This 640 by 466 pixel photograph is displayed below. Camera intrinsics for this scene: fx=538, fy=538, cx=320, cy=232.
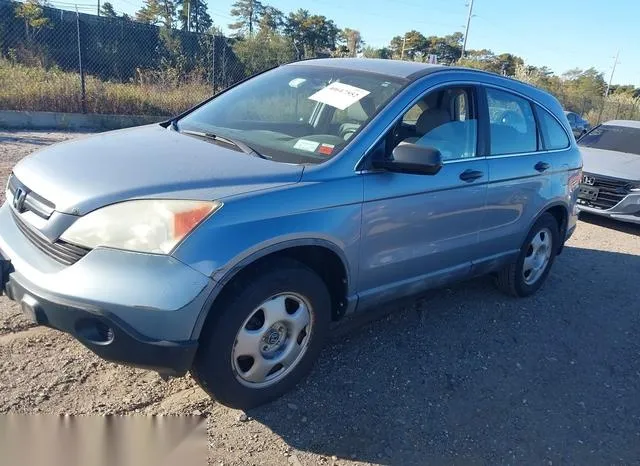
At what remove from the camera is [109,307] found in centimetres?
225

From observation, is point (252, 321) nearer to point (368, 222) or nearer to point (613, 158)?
point (368, 222)

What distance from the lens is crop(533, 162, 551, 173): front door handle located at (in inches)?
171

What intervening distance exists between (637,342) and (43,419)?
13.5ft

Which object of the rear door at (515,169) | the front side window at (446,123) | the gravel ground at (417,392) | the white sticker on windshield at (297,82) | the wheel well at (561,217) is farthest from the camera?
the wheel well at (561,217)

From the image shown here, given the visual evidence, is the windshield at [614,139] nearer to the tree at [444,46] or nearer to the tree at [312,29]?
the tree at [312,29]

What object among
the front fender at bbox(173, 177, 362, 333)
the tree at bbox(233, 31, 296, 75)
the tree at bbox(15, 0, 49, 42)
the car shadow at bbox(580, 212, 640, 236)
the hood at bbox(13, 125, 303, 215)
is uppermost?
the tree at bbox(15, 0, 49, 42)

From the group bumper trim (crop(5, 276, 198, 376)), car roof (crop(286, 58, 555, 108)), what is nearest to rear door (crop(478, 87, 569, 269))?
car roof (crop(286, 58, 555, 108))

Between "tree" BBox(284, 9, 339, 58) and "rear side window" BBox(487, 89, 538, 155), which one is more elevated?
"tree" BBox(284, 9, 339, 58)

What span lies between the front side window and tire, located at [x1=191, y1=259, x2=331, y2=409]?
125 centimetres

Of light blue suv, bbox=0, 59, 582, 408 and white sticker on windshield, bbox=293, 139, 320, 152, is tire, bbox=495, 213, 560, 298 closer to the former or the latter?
light blue suv, bbox=0, 59, 582, 408

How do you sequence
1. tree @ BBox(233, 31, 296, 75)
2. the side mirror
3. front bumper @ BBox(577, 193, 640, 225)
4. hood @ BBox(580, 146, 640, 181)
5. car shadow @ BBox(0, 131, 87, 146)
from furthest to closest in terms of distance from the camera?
tree @ BBox(233, 31, 296, 75), car shadow @ BBox(0, 131, 87, 146), hood @ BBox(580, 146, 640, 181), front bumper @ BBox(577, 193, 640, 225), the side mirror

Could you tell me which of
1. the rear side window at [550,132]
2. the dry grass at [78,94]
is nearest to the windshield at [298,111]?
the rear side window at [550,132]

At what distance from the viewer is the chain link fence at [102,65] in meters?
11.4

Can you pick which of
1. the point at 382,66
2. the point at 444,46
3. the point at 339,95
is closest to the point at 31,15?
the point at 382,66
